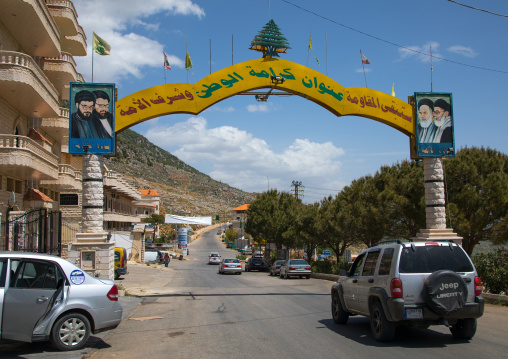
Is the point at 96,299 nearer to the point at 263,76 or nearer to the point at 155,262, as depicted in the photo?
the point at 263,76

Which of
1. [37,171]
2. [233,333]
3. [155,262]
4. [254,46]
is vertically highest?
[254,46]

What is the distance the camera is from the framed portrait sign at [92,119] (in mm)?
17578

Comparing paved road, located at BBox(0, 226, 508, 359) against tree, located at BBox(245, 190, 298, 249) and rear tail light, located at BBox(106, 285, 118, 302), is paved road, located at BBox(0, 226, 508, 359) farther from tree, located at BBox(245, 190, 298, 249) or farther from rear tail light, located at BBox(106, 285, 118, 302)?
tree, located at BBox(245, 190, 298, 249)

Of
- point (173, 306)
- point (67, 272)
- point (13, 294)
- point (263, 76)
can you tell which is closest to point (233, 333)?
point (67, 272)

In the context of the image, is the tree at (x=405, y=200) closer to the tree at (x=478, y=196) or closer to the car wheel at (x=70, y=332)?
the tree at (x=478, y=196)

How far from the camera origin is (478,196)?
21.3 m

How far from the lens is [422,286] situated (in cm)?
868

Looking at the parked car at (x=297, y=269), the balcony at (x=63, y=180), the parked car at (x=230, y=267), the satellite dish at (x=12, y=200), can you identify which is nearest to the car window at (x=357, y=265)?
the satellite dish at (x=12, y=200)

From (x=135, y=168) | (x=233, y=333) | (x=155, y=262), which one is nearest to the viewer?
(x=233, y=333)

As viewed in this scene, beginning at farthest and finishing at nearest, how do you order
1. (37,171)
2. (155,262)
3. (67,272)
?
(155,262)
(37,171)
(67,272)

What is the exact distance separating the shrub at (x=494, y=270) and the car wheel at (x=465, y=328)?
25.7 ft

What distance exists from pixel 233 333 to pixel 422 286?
4.16 m

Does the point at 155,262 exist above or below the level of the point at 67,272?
below

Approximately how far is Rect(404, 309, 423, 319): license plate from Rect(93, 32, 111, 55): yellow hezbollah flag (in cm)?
1627
